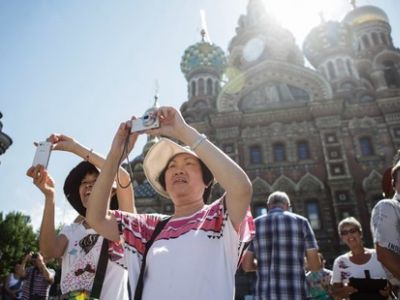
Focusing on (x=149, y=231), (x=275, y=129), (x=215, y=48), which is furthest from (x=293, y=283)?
(x=215, y=48)

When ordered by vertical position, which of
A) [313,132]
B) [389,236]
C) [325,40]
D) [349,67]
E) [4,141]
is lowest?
[389,236]

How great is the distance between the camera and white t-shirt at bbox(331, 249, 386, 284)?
3863 mm

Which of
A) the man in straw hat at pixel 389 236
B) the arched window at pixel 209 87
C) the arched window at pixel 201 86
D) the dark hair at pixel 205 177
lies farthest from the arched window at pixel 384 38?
the dark hair at pixel 205 177

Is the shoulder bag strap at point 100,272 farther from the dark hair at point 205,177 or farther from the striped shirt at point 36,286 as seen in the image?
the striped shirt at point 36,286

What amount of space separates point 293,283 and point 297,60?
22.1 meters

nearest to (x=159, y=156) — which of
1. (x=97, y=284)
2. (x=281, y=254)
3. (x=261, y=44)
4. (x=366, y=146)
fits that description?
(x=97, y=284)

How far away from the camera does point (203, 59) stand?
899 inches

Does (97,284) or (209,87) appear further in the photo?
(209,87)

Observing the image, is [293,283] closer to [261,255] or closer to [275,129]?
[261,255]

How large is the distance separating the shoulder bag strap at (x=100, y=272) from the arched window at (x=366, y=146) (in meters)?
15.1

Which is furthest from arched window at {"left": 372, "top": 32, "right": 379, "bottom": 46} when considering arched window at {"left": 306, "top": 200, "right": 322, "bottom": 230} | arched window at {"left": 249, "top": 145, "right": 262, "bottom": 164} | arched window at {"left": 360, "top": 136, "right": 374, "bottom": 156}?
arched window at {"left": 306, "top": 200, "right": 322, "bottom": 230}

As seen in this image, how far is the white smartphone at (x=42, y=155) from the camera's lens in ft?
6.59

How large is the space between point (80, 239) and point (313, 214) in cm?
1348

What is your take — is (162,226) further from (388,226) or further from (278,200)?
(278,200)
